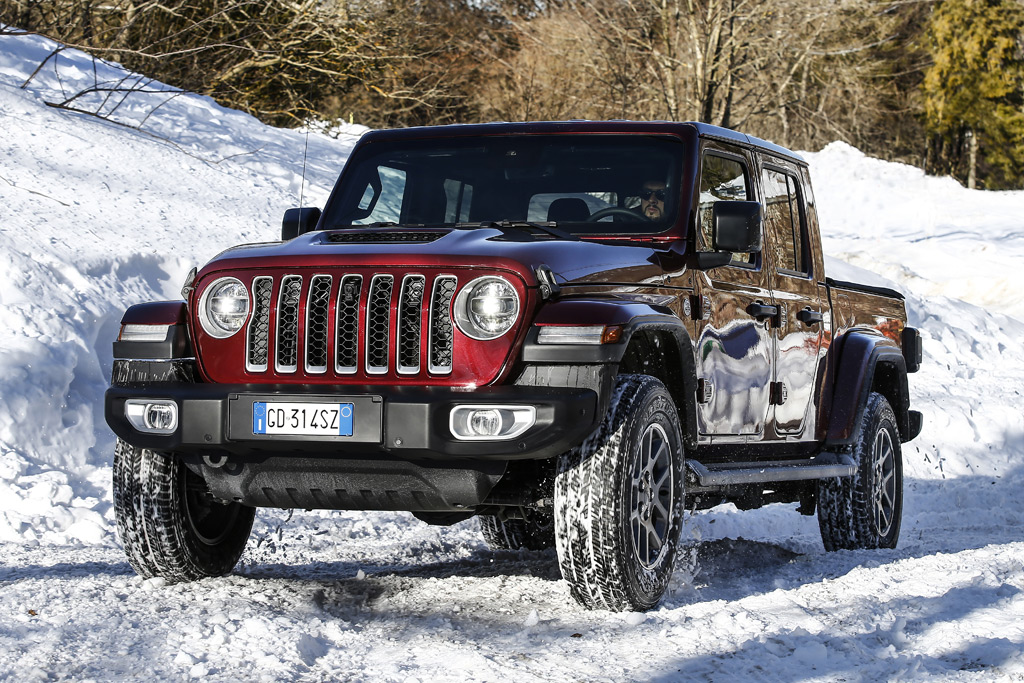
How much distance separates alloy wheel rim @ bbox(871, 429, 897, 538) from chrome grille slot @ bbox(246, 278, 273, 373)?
A: 3.99 metres

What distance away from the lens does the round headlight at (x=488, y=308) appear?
14.7 ft

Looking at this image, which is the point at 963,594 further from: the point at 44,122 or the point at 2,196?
the point at 44,122

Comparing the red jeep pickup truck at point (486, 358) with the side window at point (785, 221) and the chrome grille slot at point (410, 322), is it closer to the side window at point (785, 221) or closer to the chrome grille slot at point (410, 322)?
the chrome grille slot at point (410, 322)

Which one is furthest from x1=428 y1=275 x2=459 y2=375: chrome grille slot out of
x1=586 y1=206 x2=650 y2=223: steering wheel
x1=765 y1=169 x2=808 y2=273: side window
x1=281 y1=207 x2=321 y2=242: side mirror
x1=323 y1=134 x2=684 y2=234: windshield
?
x1=765 y1=169 x2=808 y2=273: side window

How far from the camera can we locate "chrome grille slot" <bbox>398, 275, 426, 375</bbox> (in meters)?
4.51

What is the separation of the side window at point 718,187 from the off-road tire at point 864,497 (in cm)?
162

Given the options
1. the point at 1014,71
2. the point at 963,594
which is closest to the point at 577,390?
the point at 963,594

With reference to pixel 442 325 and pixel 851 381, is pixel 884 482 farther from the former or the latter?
pixel 442 325

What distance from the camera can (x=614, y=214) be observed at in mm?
5602

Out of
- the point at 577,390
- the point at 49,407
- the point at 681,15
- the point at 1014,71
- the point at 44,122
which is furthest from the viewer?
the point at 1014,71

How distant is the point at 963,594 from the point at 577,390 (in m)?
2.10

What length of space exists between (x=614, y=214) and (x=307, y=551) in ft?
7.90

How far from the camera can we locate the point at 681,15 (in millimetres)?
20500

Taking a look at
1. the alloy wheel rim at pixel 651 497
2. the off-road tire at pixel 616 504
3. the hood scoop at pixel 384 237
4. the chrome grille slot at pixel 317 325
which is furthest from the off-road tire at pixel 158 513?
the alloy wheel rim at pixel 651 497
